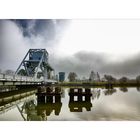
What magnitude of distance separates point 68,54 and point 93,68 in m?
0.88

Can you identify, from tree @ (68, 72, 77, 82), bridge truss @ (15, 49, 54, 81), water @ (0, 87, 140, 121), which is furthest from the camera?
bridge truss @ (15, 49, 54, 81)

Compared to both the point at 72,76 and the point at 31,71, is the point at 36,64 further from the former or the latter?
the point at 72,76

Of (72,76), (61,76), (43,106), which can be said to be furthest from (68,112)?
(61,76)

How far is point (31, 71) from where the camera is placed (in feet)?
49.9

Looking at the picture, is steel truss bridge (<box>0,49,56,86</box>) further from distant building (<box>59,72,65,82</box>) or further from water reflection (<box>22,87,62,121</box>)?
water reflection (<box>22,87,62,121</box>)

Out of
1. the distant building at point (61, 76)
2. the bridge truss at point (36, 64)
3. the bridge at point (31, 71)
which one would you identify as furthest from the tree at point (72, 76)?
the bridge truss at point (36, 64)

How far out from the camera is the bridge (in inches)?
374

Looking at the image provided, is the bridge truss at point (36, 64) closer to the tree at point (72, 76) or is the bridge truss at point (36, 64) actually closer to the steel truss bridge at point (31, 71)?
the steel truss bridge at point (31, 71)

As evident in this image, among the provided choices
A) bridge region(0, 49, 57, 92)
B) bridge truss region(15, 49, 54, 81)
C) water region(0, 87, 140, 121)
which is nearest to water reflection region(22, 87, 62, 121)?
water region(0, 87, 140, 121)

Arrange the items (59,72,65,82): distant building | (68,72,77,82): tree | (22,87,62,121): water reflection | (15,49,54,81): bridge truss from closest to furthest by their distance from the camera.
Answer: (22,87,62,121): water reflection, (68,72,77,82): tree, (59,72,65,82): distant building, (15,49,54,81): bridge truss

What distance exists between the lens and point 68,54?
28.8ft

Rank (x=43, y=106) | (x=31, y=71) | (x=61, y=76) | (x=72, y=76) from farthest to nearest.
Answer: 1. (x=31, y=71)
2. (x=61, y=76)
3. (x=72, y=76)
4. (x=43, y=106)
